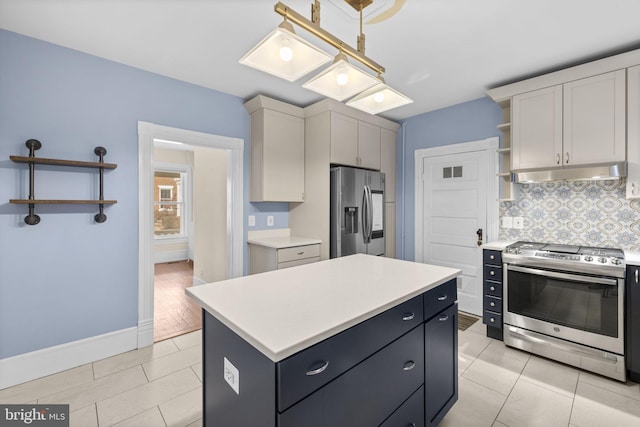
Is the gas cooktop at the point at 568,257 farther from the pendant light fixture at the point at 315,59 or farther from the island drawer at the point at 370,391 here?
the pendant light fixture at the point at 315,59

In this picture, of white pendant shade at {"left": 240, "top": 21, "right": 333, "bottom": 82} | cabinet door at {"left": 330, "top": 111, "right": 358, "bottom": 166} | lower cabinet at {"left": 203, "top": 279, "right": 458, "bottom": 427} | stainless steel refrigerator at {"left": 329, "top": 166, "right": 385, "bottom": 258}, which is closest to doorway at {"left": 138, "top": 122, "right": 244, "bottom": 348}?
cabinet door at {"left": 330, "top": 111, "right": 358, "bottom": 166}

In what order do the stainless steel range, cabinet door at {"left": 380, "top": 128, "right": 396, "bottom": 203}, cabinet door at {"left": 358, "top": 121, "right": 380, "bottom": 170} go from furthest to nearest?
cabinet door at {"left": 380, "top": 128, "right": 396, "bottom": 203} → cabinet door at {"left": 358, "top": 121, "right": 380, "bottom": 170} → the stainless steel range

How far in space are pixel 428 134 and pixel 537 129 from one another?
136cm

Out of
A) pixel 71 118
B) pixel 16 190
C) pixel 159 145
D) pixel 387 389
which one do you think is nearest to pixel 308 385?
pixel 387 389

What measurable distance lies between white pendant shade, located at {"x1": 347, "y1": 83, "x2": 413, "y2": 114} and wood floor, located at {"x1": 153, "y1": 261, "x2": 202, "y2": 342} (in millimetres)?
2816

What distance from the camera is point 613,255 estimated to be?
7.55ft

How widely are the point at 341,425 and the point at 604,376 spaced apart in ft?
8.08

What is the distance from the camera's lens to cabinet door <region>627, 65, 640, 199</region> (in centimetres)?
227

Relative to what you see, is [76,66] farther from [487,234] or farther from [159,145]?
[487,234]

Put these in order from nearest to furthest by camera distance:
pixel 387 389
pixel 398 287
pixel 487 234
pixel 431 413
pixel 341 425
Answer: pixel 341 425
pixel 387 389
pixel 398 287
pixel 431 413
pixel 487 234

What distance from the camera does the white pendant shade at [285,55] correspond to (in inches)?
47.8

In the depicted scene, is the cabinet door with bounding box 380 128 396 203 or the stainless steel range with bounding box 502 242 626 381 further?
the cabinet door with bounding box 380 128 396 203

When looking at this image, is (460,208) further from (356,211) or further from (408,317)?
(408,317)

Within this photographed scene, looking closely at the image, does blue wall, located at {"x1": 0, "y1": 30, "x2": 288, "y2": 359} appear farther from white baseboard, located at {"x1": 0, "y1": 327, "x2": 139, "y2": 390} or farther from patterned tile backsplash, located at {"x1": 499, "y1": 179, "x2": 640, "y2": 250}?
patterned tile backsplash, located at {"x1": 499, "y1": 179, "x2": 640, "y2": 250}
